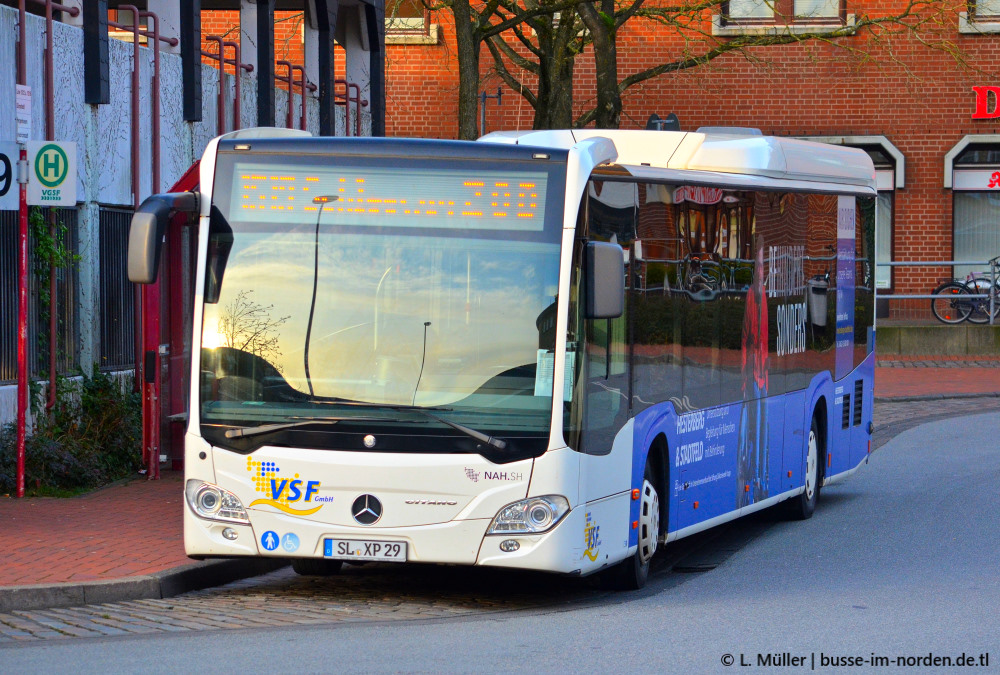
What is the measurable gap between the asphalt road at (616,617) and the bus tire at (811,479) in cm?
70

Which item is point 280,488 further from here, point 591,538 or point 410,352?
point 591,538

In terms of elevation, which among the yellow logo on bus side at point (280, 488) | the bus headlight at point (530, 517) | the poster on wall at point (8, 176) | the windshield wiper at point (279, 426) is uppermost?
the poster on wall at point (8, 176)

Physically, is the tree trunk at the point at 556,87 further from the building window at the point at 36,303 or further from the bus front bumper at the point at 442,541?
the bus front bumper at the point at 442,541

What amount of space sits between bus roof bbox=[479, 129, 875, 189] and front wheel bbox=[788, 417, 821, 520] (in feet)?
6.91

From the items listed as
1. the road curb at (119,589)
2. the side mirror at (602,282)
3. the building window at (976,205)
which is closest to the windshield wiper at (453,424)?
the side mirror at (602,282)

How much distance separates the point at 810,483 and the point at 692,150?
11.7ft

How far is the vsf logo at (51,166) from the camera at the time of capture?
37.7 feet

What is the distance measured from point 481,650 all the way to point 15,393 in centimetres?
684

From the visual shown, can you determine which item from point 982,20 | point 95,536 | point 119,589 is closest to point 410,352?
point 119,589

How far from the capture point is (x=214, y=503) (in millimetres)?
8375

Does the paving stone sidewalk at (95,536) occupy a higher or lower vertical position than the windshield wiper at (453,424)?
lower

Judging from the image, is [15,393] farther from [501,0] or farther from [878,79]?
[878,79]

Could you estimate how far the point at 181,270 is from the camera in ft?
44.5

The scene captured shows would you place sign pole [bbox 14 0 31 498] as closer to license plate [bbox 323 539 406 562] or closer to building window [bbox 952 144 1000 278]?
license plate [bbox 323 539 406 562]
